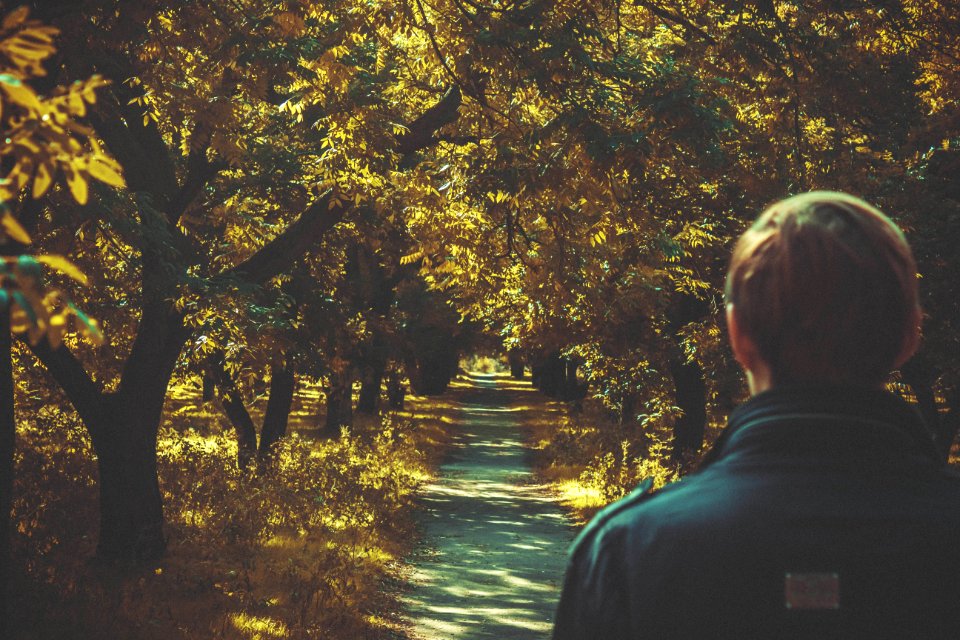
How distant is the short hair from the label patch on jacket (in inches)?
11.1

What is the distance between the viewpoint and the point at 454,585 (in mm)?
11180

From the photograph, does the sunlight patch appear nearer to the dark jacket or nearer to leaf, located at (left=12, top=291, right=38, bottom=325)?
leaf, located at (left=12, top=291, right=38, bottom=325)

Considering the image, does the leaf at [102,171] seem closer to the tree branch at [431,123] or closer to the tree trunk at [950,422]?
the tree branch at [431,123]

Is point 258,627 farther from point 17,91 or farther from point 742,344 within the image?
point 742,344

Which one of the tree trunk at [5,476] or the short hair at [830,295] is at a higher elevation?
the short hair at [830,295]

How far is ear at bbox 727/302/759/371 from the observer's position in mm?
1454

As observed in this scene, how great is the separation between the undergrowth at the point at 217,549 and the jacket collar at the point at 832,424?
24.0ft

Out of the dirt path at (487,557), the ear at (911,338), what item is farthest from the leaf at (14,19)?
the dirt path at (487,557)

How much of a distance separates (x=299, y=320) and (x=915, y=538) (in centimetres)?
1414

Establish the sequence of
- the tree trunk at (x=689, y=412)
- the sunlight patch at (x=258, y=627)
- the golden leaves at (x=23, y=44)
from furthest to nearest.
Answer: the tree trunk at (x=689, y=412) < the sunlight patch at (x=258, y=627) < the golden leaves at (x=23, y=44)

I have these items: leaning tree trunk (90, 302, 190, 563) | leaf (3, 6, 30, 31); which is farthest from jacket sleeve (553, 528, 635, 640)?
leaning tree trunk (90, 302, 190, 563)

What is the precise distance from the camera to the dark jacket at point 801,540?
4.23 feet

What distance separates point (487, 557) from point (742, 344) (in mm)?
11832

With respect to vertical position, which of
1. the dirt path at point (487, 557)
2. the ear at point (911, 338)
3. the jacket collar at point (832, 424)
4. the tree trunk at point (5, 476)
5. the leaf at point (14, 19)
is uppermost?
the leaf at point (14, 19)
